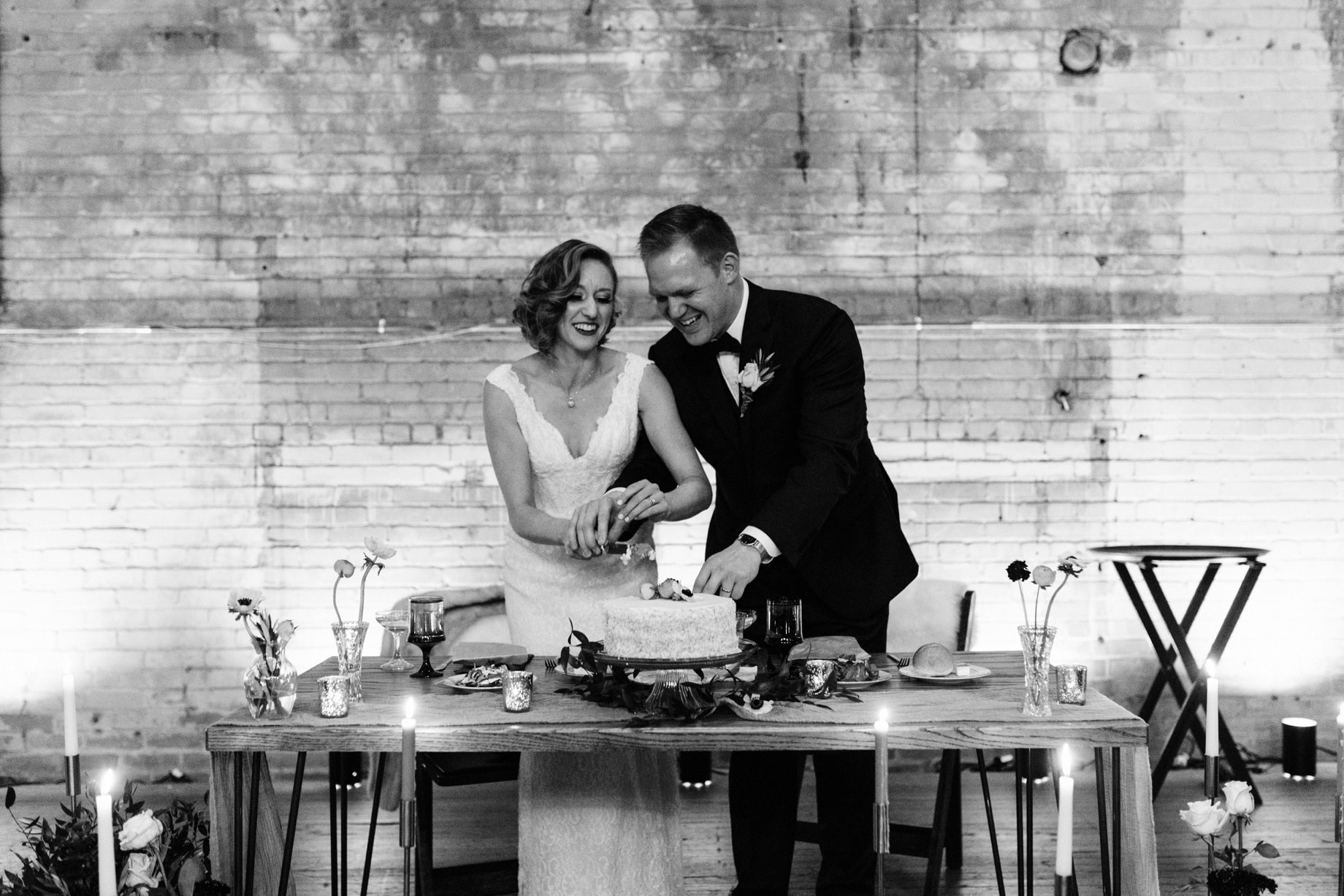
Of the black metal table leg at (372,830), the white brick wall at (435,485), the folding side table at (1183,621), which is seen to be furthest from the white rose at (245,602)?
the folding side table at (1183,621)

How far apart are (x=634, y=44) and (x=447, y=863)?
10.2 feet

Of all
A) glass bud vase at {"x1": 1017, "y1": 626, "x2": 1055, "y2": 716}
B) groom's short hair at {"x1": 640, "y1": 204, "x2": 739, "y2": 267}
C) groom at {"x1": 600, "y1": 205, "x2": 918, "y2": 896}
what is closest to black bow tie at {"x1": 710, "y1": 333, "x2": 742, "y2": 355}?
groom at {"x1": 600, "y1": 205, "x2": 918, "y2": 896}

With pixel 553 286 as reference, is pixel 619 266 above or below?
Result: above

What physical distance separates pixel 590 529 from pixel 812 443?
578 millimetres

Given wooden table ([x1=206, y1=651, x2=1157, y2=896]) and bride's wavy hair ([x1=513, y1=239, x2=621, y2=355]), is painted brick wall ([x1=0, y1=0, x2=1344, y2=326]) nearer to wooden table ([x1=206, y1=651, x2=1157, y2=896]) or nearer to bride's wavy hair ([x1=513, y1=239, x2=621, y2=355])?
bride's wavy hair ([x1=513, y1=239, x2=621, y2=355])

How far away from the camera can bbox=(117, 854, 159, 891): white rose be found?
232cm

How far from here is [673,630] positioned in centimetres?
223

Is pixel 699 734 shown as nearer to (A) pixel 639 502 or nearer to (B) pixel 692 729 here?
(B) pixel 692 729

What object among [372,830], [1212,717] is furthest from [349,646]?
[1212,717]

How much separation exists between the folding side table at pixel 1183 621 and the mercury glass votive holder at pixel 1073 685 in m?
1.97

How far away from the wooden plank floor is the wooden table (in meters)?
1.34

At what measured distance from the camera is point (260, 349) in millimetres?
4855

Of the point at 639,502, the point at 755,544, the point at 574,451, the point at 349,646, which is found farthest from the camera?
the point at 574,451

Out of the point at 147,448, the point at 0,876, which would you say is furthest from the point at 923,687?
the point at 147,448
